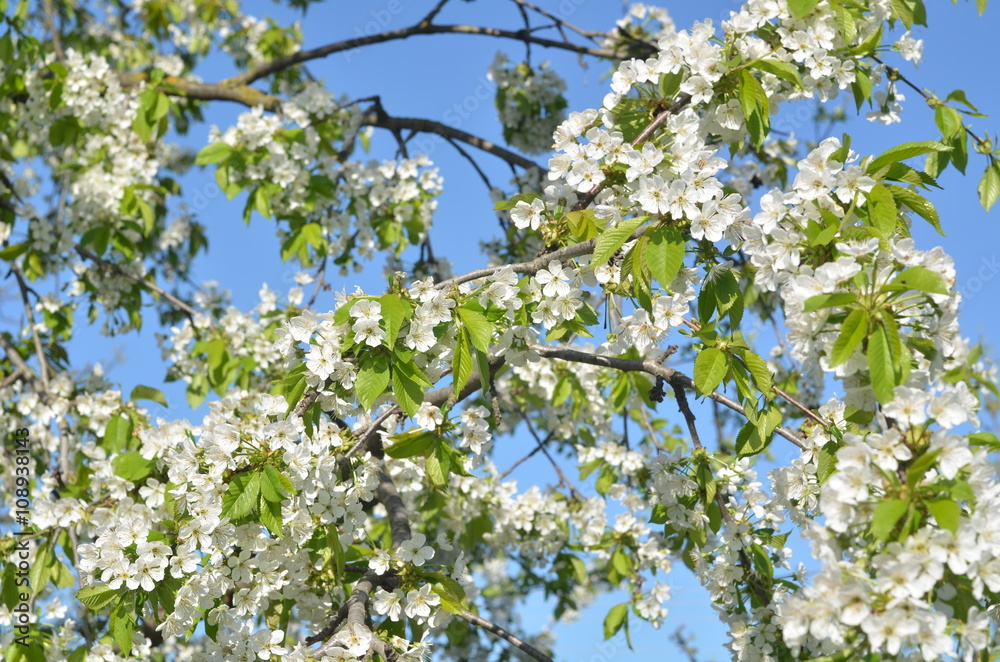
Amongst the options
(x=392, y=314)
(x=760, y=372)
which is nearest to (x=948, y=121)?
(x=760, y=372)

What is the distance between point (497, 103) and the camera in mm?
5418

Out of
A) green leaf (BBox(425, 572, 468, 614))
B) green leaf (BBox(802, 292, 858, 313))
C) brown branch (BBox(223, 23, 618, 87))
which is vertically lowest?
green leaf (BBox(425, 572, 468, 614))

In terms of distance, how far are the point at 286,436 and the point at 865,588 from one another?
1458mm

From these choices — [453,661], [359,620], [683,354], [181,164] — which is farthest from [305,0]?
[359,620]

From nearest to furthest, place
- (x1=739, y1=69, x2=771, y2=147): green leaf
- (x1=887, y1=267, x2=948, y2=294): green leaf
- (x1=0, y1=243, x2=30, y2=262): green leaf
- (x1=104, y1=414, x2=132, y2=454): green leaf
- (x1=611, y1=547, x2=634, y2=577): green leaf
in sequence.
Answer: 1. (x1=887, y1=267, x2=948, y2=294): green leaf
2. (x1=739, y1=69, x2=771, y2=147): green leaf
3. (x1=104, y1=414, x2=132, y2=454): green leaf
4. (x1=611, y1=547, x2=634, y2=577): green leaf
5. (x1=0, y1=243, x2=30, y2=262): green leaf

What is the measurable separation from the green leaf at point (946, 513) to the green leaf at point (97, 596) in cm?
208

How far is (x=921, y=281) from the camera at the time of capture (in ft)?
5.10

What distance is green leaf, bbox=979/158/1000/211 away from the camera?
9.27 feet

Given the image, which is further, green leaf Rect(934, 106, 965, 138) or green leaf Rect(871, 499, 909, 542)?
green leaf Rect(934, 106, 965, 138)

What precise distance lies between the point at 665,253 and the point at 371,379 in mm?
798

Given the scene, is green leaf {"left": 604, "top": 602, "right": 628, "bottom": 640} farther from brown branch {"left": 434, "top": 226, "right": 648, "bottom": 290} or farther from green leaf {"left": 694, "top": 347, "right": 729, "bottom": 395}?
brown branch {"left": 434, "top": 226, "right": 648, "bottom": 290}

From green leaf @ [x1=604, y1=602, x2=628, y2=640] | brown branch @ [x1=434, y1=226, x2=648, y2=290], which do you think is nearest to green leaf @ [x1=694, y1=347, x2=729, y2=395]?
brown branch @ [x1=434, y1=226, x2=648, y2=290]

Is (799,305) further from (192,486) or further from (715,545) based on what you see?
(192,486)

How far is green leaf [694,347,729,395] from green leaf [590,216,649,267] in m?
0.37
